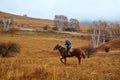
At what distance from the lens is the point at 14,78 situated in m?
11.3

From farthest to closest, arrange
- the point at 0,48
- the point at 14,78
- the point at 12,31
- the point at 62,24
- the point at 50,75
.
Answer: the point at 62,24 → the point at 12,31 → the point at 0,48 → the point at 50,75 → the point at 14,78

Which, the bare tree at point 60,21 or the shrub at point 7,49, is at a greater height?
the bare tree at point 60,21

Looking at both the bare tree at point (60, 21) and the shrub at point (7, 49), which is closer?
the shrub at point (7, 49)

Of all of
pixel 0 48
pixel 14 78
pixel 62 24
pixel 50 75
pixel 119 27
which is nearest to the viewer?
pixel 14 78

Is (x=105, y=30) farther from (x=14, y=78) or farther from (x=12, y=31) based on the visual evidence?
(x=14, y=78)

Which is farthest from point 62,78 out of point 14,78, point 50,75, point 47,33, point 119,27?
point 119,27

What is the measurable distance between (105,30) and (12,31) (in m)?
35.4

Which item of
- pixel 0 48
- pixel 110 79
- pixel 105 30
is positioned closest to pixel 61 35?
pixel 105 30

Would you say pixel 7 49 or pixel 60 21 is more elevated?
pixel 60 21

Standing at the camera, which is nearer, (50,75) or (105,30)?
(50,75)

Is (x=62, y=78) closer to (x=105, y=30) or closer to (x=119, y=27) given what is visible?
(x=105, y=30)

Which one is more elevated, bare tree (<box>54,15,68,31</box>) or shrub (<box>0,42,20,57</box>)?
bare tree (<box>54,15,68,31</box>)

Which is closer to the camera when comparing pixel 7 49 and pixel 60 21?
pixel 7 49

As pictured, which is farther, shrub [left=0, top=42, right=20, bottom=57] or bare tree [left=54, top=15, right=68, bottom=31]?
bare tree [left=54, top=15, right=68, bottom=31]
